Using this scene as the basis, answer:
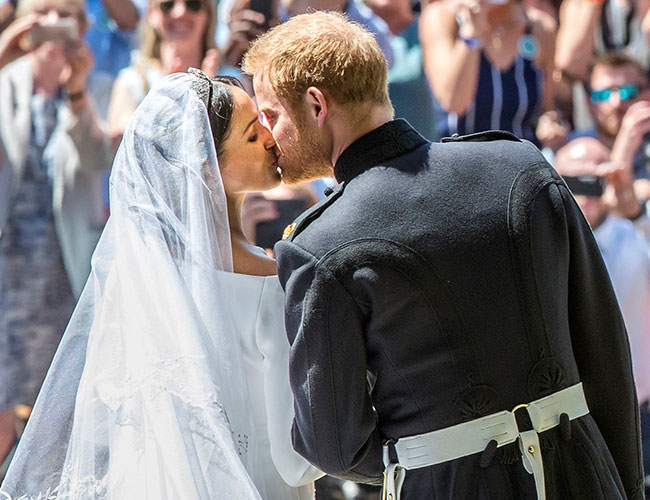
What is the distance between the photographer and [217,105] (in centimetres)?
185

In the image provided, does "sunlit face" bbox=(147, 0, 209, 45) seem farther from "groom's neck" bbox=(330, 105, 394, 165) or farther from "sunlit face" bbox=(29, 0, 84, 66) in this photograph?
"groom's neck" bbox=(330, 105, 394, 165)

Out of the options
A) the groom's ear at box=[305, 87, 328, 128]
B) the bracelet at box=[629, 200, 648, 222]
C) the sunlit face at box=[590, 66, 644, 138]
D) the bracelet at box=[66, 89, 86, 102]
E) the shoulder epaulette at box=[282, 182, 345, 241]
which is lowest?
the bracelet at box=[629, 200, 648, 222]

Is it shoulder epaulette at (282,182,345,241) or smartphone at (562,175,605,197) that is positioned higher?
shoulder epaulette at (282,182,345,241)

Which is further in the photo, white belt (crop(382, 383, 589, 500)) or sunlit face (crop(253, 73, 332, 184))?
sunlit face (crop(253, 73, 332, 184))

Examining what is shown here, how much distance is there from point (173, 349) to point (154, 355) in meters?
0.04

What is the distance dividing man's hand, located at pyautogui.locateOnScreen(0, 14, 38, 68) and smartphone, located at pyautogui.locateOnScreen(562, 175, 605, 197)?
8.37 feet

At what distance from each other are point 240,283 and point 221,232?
4.3 inches

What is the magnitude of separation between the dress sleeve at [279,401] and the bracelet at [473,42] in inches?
101

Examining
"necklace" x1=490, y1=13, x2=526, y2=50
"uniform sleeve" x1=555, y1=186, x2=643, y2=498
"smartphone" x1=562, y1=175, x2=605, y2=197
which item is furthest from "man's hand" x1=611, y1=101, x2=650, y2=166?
"uniform sleeve" x1=555, y1=186, x2=643, y2=498

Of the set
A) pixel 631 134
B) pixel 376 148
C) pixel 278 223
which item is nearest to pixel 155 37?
pixel 278 223

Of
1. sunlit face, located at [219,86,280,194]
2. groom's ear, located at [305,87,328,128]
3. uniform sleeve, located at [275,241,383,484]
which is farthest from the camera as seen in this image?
sunlit face, located at [219,86,280,194]

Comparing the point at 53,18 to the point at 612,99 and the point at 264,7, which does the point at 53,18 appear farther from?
the point at 612,99

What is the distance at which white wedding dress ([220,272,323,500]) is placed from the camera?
5.72ft

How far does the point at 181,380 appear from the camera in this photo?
1692 mm
